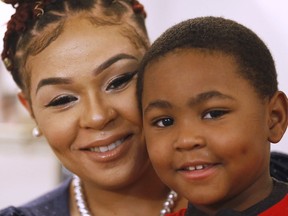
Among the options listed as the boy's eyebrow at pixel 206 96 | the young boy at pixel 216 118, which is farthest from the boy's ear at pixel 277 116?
the boy's eyebrow at pixel 206 96

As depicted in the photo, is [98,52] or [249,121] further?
[98,52]

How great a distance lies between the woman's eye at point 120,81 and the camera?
54.6 inches

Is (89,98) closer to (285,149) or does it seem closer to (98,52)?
(98,52)

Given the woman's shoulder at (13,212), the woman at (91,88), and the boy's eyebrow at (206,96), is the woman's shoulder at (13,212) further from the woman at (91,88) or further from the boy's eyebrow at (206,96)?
the boy's eyebrow at (206,96)

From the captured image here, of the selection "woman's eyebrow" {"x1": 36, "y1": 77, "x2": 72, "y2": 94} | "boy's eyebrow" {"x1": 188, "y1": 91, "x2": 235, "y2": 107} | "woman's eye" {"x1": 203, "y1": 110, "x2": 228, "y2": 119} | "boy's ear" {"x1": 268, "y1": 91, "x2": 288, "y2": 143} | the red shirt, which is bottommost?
the red shirt

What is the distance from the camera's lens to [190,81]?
1.11 metres

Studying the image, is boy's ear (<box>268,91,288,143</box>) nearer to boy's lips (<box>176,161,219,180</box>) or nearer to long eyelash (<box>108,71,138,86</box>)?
boy's lips (<box>176,161,219,180</box>)

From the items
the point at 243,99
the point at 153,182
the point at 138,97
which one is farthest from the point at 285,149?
the point at 243,99

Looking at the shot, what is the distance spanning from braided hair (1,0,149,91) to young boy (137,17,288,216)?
282 mm

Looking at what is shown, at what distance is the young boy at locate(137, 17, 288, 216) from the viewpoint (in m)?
1.08

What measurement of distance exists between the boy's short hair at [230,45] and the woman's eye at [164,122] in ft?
0.41

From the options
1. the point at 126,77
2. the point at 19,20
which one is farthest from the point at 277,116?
the point at 19,20

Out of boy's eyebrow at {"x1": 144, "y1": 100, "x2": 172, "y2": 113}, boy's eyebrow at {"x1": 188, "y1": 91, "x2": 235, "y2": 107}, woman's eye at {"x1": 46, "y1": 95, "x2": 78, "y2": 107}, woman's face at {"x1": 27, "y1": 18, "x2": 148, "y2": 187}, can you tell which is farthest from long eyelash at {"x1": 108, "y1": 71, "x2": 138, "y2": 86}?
boy's eyebrow at {"x1": 188, "y1": 91, "x2": 235, "y2": 107}

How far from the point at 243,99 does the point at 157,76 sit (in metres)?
0.18
